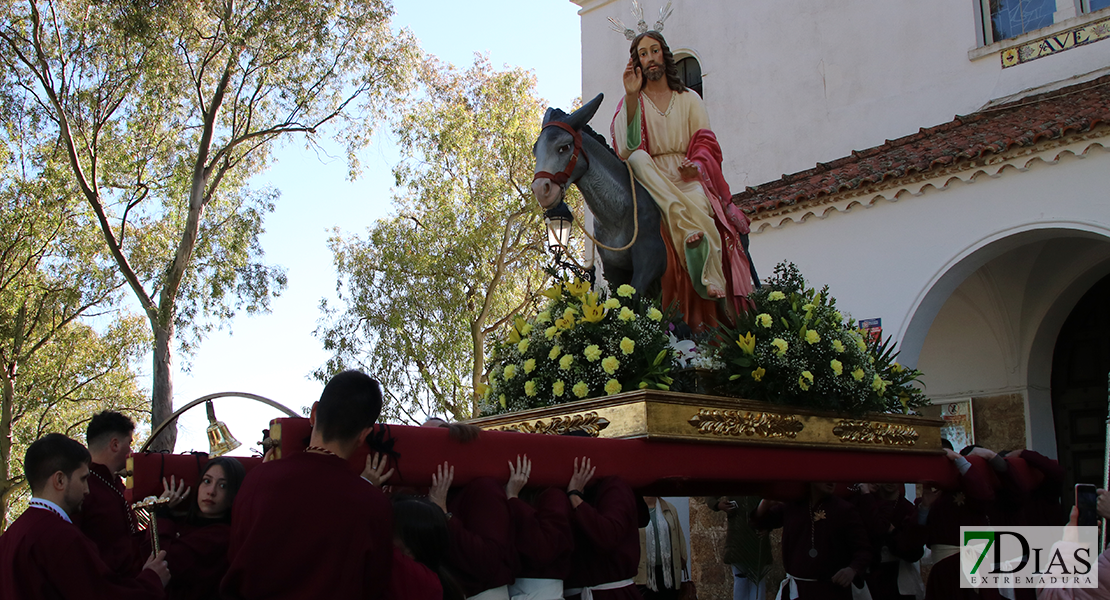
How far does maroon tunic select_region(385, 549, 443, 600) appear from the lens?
293 cm

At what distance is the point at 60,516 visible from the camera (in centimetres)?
333

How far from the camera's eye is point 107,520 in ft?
13.0

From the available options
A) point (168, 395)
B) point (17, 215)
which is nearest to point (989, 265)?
point (168, 395)

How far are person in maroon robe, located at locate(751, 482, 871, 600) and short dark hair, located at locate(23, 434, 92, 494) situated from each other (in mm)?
4306

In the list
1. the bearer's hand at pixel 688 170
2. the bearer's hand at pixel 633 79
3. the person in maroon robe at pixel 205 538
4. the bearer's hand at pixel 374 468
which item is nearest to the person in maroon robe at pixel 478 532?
the bearer's hand at pixel 374 468

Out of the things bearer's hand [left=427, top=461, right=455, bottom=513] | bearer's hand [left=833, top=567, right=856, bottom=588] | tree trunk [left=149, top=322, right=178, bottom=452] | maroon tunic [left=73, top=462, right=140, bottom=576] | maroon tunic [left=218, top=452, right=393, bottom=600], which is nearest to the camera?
maroon tunic [left=218, top=452, right=393, bottom=600]

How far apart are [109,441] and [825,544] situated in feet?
14.2

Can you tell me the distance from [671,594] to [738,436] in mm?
3797

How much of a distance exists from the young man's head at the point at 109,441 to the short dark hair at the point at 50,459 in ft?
2.66

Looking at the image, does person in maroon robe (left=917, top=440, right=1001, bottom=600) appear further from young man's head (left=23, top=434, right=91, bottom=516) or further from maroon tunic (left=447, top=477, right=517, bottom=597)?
young man's head (left=23, top=434, right=91, bottom=516)

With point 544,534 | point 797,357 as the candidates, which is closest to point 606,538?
point 544,534

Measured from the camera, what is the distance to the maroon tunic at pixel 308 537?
107 inches

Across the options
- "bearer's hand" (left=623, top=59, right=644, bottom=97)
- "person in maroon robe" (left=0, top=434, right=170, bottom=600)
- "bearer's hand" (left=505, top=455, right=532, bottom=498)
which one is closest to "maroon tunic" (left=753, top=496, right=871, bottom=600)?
"bearer's hand" (left=623, top=59, right=644, bottom=97)

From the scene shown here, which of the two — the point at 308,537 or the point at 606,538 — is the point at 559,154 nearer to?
the point at 606,538
